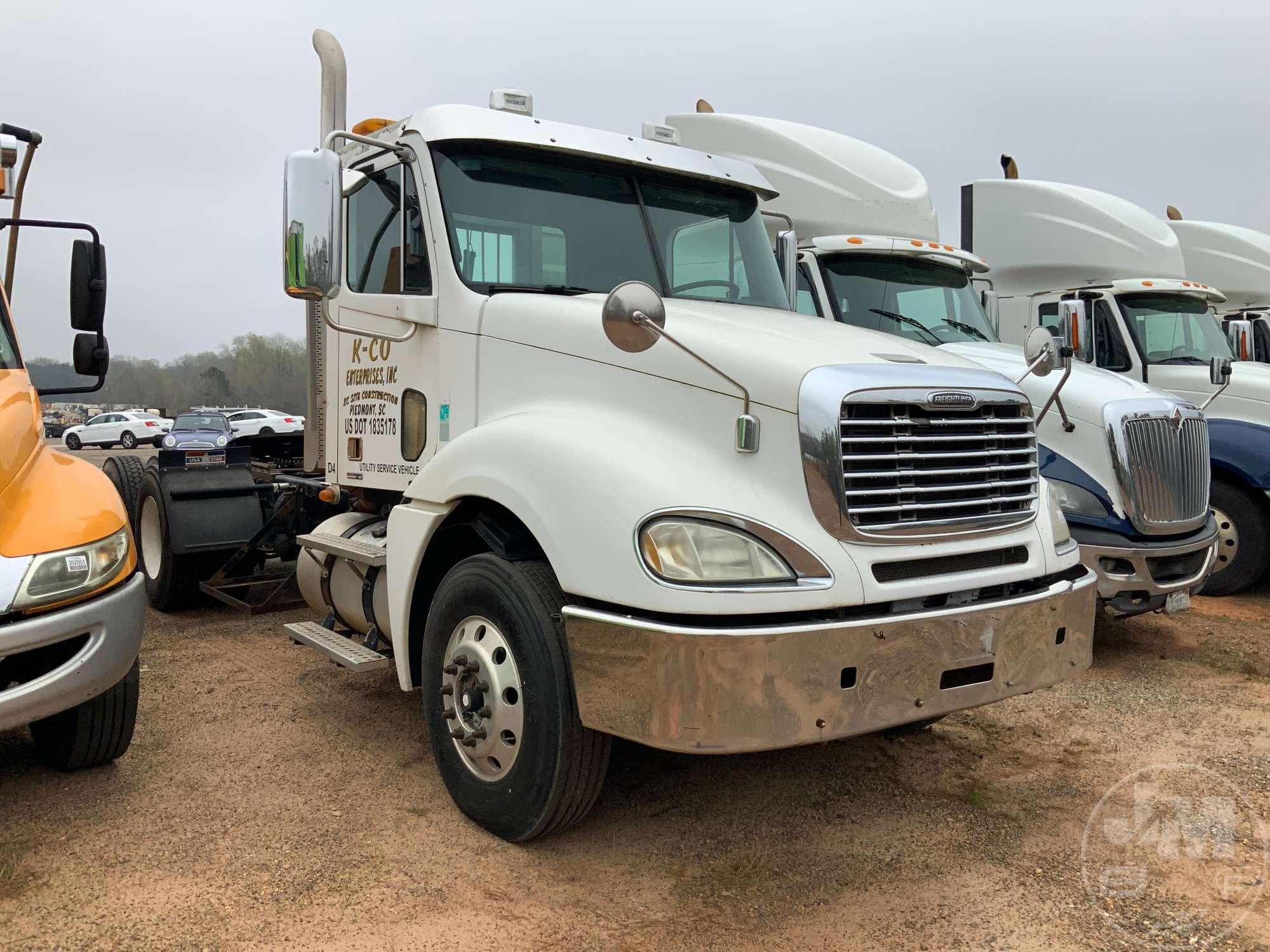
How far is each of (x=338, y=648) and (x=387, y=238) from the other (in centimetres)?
190

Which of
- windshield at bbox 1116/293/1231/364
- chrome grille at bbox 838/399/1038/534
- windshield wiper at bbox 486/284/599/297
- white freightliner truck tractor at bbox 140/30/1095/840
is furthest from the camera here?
windshield at bbox 1116/293/1231/364

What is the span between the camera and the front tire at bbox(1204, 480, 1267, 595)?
7.89 meters

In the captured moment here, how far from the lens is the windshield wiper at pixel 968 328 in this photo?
785 centimetres

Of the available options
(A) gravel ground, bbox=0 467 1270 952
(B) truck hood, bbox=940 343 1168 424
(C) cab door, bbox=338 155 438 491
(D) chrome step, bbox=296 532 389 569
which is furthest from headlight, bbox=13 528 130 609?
(B) truck hood, bbox=940 343 1168 424

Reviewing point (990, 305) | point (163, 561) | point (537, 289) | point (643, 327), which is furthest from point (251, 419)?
point (643, 327)

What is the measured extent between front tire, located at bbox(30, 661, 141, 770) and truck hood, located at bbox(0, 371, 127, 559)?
2.13ft

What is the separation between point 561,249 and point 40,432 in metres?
2.31

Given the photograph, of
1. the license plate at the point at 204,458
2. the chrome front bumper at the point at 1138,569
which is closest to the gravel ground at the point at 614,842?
the chrome front bumper at the point at 1138,569

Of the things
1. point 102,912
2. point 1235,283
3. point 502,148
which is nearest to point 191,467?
point 502,148

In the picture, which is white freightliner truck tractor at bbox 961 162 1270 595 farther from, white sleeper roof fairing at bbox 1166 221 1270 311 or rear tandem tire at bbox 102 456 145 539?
rear tandem tire at bbox 102 456 145 539

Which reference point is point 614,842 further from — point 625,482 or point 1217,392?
point 1217,392

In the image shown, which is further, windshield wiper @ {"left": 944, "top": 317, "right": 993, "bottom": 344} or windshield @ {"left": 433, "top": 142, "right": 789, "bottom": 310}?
windshield wiper @ {"left": 944, "top": 317, "right": 993, "bottom": 344}

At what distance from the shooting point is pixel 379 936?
2.96 m

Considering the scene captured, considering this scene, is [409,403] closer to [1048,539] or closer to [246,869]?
[246,869]
